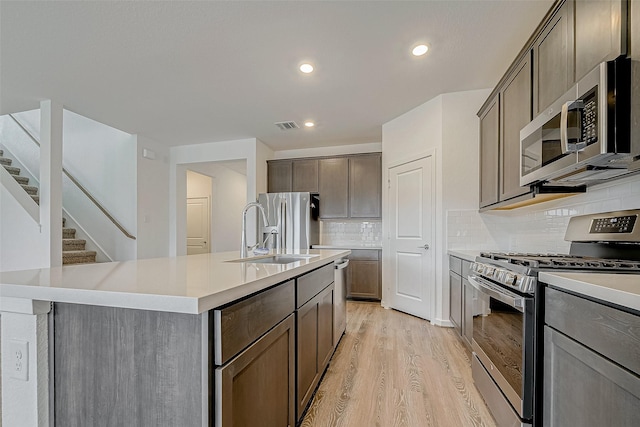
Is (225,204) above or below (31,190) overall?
below

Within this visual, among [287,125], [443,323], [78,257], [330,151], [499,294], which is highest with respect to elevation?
[287,125]

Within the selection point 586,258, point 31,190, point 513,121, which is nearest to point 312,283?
point 586,258

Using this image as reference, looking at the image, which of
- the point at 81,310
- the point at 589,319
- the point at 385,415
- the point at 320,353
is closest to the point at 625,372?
the point at 589,319

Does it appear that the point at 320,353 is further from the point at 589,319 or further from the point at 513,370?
the point at 589,319

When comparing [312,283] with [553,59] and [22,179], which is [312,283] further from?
[22,179]

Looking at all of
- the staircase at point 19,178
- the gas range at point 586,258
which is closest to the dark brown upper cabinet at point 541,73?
the gas range at point 586,258

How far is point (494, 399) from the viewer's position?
1.61m

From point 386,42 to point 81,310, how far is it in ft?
8.56

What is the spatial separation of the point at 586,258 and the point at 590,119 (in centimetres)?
75

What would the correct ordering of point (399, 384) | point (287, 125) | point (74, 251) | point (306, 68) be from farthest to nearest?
point (74, 251)
point (287, 125)
point (306, 68)
point (399, 384)

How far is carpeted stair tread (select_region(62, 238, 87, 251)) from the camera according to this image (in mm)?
4484

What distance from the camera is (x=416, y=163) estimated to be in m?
3.66

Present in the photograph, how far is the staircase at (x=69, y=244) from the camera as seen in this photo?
168 inches

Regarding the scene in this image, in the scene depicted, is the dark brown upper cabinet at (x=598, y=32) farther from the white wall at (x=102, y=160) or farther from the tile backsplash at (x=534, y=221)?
the white wall at (x=102, y=160)
